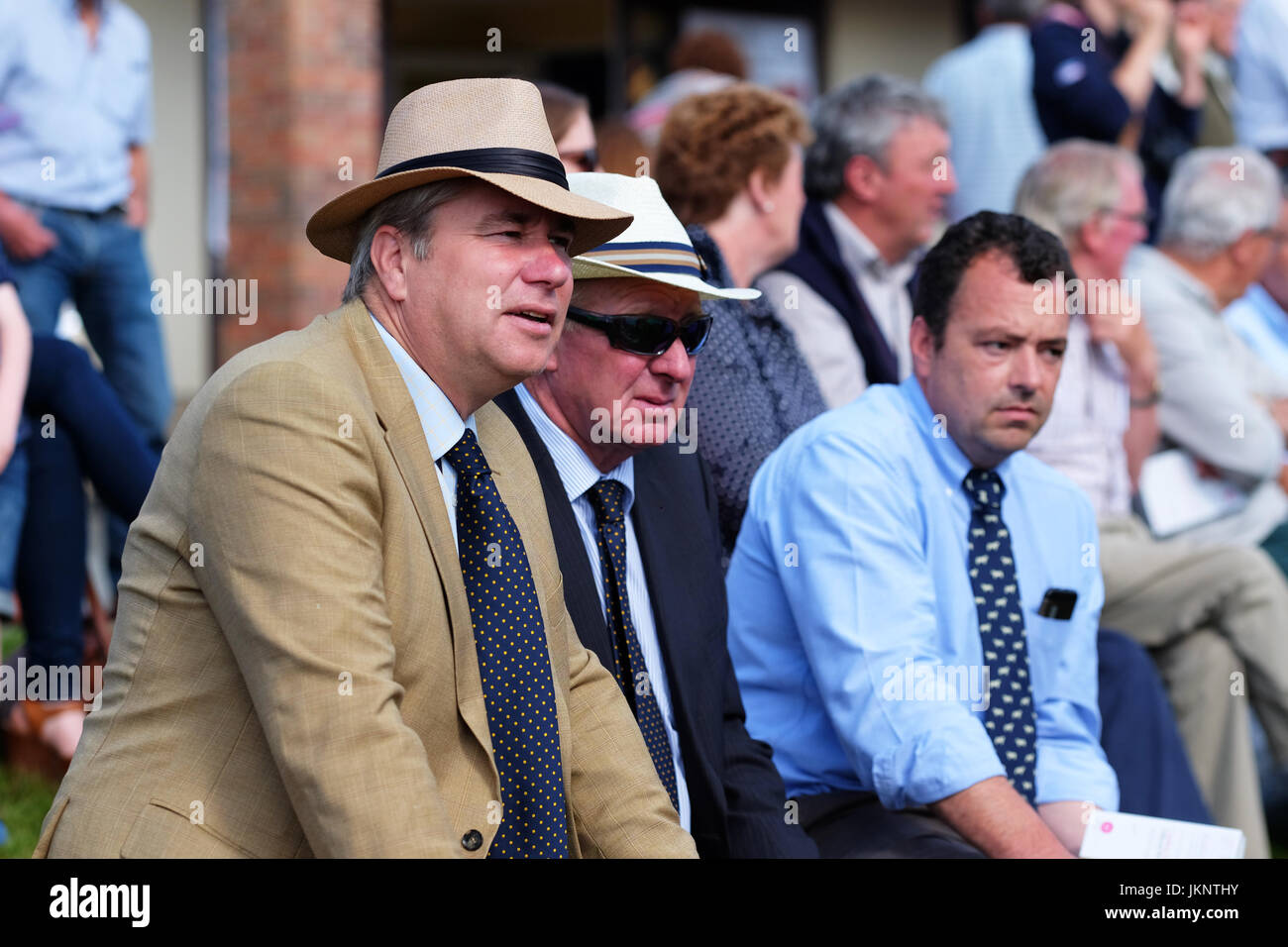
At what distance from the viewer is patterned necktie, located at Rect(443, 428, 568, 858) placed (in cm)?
230

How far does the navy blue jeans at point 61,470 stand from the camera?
13.7ft

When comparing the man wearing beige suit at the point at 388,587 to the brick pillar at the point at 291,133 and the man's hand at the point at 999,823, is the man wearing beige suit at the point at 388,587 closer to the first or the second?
the man's hand at the point at 999,823

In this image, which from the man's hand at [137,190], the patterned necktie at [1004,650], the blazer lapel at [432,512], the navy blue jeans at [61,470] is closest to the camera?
the blazer lapel at [432,512]

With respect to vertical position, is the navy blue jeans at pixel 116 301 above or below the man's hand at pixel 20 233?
below

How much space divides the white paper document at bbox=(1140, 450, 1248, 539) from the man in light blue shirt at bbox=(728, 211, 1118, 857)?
1677 millimetres

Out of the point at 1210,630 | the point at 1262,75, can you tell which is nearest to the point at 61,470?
the point at 1210,630

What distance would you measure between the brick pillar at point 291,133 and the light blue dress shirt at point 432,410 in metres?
4.60

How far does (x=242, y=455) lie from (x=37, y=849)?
2.12 ft

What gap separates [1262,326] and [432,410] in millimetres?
4411

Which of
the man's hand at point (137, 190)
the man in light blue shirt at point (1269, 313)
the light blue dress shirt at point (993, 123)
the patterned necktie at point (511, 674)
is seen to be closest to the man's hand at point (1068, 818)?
the patterned necktie at point (511, 674)

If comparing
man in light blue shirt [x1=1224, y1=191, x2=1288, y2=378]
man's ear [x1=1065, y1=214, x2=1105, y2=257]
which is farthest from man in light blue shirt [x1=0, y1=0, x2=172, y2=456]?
man in light blue shirt [x1=1224, y1=191, x2=1288, y2=378]

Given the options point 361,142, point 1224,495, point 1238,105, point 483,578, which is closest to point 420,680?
point 483,578

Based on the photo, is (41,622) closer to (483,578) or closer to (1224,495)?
(483,578)

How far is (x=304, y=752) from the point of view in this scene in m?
1.97
